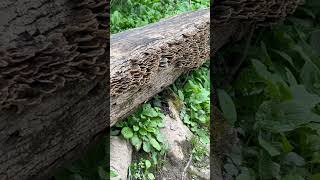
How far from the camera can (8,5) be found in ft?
6.05

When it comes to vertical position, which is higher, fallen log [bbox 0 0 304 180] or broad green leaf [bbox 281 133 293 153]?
fallen log [bbox 0 0 304 180]

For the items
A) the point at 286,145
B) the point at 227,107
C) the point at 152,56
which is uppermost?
the point at 152,56

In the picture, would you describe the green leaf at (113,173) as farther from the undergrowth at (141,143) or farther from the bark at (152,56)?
the bark at (152,56)

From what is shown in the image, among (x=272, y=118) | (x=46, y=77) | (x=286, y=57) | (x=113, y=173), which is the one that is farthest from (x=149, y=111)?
(x=46, y=77)

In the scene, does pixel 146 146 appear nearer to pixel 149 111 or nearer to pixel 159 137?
pixel 159 137

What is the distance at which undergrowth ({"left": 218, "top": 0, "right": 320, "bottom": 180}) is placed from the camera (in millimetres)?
2879

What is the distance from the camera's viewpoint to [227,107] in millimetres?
3150

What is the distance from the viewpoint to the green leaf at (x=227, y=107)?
3.10 metres

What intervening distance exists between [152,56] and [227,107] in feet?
2.05

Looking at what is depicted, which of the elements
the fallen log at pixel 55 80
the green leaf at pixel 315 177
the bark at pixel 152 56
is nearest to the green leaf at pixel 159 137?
the bark at pixel 152 56

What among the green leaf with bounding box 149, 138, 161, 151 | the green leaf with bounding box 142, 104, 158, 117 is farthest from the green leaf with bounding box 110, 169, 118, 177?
the green leaf with bounding box 142, 104, 158, 117

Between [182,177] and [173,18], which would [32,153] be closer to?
[182,177]

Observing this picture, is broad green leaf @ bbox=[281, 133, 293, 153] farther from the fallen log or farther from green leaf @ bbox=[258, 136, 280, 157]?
the fallen log

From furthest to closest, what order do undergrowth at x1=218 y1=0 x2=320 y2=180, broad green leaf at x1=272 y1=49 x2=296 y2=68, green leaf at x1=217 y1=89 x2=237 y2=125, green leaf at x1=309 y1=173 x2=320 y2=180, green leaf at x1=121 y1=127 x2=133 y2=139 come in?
broad green leaf at x1=272 y1=49 x2=296 y2=68, green leaf at x1=217 y1=89 x2=237 y2=125, green leaf at x1=121 y1=127 x2=133 y2=139, undergrowth at x1=218 y1=0 x2=320 y2=180, green leaf at x1=309 y1=173 x2=320 y2=180
